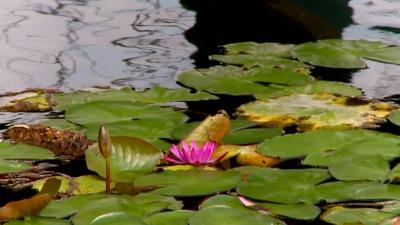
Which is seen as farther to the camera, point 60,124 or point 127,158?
point 60,124

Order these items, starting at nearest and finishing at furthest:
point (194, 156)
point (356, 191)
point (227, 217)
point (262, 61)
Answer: point (227, 217) → point (356, 191) → point (194, 156) → point (262, 61)

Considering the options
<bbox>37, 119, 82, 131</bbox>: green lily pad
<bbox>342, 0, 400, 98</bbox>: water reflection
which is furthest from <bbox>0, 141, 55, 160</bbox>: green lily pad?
<bbox>342, 0, 400, 98</bbox>: water reflection

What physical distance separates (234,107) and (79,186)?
489 millimetres

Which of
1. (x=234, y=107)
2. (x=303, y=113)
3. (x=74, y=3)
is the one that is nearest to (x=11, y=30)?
(x=74, y=3)

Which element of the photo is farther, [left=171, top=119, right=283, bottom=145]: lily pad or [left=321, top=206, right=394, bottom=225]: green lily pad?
[left=171, top=119, right=283, bottom=145]: lily pad

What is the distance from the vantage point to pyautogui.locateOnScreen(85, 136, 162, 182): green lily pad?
119 cm

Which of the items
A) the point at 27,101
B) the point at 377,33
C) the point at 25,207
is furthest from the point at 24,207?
the point at 377,33

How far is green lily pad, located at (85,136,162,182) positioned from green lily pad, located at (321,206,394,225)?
0.27 m

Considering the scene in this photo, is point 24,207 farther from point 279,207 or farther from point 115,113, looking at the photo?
point 115,113

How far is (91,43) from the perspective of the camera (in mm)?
2074

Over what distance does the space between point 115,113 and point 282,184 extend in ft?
1.38

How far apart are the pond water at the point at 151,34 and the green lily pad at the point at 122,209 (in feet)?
1.52

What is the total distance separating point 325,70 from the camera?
72.2 inches

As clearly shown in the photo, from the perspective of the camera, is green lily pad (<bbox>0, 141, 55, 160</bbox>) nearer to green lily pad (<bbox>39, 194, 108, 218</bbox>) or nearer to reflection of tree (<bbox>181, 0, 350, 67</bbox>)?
green lily pad (<bbox>39, 194, 108, 218</bbox>)
